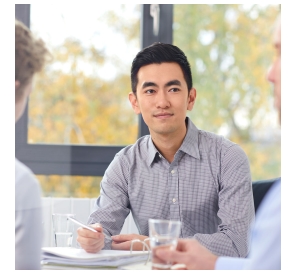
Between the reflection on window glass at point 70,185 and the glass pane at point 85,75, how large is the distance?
208 millimetres

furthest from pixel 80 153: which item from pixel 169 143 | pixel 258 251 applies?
pixel 258 251

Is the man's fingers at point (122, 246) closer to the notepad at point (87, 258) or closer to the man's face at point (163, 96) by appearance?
the notepad at point (87, 258)

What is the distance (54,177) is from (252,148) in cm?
115

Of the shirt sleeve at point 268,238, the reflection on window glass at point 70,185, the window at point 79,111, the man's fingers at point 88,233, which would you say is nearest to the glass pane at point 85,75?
the window at point 79,111

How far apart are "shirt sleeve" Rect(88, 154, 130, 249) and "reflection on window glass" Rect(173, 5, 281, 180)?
1.21m

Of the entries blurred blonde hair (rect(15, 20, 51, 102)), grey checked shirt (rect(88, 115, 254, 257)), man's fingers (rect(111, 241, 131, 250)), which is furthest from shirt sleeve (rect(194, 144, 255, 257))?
blurred blonde hair (rect(15, 20, 51, 102))

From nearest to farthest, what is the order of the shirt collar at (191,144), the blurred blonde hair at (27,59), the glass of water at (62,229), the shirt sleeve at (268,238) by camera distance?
the shirt sleeve at (268,238) < the blurred blonde hair at (27,59) < the glass of water at (62,229) < the shirt collar at (191,144)

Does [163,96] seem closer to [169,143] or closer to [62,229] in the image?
[169,143]

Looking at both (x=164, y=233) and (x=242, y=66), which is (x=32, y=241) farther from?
(x=242, y=66)

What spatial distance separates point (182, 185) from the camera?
193 cm

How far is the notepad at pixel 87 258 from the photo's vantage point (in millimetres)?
1308

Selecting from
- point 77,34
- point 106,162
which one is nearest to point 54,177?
point 106,162

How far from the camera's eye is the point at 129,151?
79.8 inches

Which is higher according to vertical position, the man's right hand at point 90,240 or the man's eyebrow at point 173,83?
the man's eyebrow at point 173,83
